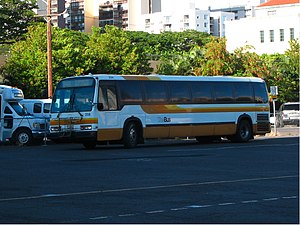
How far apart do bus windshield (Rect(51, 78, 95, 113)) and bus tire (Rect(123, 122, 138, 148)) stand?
1791 mm

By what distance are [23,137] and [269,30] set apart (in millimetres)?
77432

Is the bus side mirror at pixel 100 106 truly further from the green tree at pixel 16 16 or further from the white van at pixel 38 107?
the green tree at pixel 16 16

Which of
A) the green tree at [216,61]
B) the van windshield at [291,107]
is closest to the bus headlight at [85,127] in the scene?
the van windshield at [291,107]

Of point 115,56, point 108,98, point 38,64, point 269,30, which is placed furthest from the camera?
point 269,30

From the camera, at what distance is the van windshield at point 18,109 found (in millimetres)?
35778

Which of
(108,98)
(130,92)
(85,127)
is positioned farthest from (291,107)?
(85,127)

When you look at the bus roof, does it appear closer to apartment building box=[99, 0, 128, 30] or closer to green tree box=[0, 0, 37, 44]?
green tree box=[0, 0, 37, 44]

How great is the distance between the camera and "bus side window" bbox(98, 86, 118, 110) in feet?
101

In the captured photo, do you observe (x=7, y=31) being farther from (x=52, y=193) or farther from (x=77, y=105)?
(x=52, y=193)

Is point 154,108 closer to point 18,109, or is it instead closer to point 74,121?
point 74,121

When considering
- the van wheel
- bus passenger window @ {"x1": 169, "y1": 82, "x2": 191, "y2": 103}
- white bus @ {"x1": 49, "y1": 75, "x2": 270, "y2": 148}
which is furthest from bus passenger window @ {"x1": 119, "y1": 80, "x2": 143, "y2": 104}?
the van wheel

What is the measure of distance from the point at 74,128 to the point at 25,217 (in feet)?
62.1

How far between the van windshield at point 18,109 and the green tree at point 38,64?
2385cm

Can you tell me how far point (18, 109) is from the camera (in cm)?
3600
